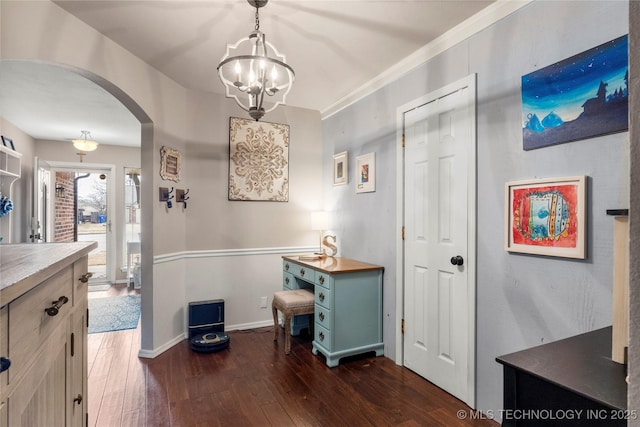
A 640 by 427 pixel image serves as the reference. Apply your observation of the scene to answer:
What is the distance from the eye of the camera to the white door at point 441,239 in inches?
83.4

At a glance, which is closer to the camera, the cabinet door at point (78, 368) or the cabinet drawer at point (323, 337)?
the cabinet door at point (78, 368)

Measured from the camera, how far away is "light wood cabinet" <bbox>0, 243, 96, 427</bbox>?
0.67m

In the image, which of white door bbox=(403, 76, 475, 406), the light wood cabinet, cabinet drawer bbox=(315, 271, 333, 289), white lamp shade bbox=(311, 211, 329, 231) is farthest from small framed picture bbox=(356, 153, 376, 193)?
the light wood cabinet

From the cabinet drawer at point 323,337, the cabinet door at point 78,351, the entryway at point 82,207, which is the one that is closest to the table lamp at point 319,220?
the cabinet drawer at point 323,337

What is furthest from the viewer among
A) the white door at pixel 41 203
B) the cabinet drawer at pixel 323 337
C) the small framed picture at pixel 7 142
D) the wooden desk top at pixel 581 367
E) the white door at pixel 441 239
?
the white door at pixel 41 203

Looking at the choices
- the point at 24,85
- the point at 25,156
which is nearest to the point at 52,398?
the point at 24,85

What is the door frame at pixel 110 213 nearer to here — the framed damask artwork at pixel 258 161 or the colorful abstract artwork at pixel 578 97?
the framed damask artwork at pixel 258 161

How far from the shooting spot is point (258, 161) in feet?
12.0

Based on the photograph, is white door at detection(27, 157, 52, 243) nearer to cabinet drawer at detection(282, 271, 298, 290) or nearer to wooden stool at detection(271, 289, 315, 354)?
cabinet drawer at detection(282, 271, 298, 290)

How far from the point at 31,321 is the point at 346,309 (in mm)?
2247

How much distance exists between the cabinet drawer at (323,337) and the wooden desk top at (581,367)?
190 cm

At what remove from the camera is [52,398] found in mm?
986

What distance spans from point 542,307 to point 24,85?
453 centimetres

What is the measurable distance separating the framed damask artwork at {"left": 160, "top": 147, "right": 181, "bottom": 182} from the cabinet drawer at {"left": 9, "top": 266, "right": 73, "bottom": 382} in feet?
6.81
